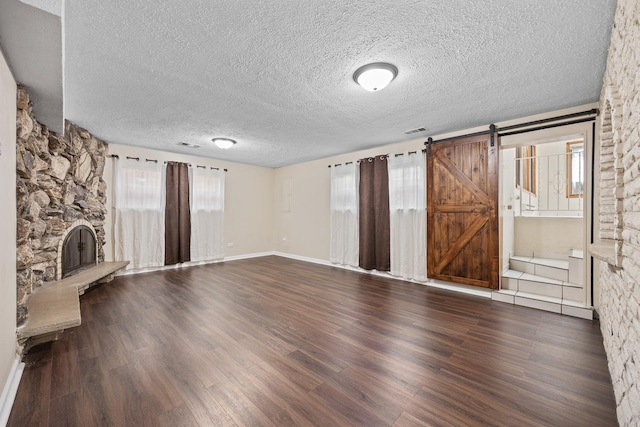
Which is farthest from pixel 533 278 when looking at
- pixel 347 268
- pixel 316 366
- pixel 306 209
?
pixel 306 209

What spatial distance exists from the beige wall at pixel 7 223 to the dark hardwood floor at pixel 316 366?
317 mm

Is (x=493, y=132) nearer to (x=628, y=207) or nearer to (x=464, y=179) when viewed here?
(x=464, y=179)

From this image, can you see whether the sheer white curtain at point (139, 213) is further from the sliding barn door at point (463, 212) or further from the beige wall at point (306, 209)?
the sliding barn door at point (463, 212)

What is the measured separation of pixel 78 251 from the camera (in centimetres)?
392

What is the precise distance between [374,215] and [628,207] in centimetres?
378

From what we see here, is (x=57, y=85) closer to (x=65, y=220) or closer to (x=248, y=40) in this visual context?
(x=248, y=40)

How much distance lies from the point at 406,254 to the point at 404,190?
1.13 meters

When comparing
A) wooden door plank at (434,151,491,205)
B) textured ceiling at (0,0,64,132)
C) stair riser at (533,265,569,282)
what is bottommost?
stair riser at (533,265,569,282)

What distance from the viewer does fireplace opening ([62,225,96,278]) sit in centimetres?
362

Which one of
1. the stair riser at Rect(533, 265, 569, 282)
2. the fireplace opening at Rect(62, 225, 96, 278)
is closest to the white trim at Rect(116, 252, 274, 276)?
the fireplace opening at Rect(62, 225, 96, 278)

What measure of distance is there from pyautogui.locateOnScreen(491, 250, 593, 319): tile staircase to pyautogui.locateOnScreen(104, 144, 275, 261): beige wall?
5408 millimetres

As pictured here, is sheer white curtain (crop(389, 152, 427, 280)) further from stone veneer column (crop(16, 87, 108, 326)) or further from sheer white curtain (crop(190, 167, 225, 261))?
stone veneer column (crop(16, 87, 108, 326))

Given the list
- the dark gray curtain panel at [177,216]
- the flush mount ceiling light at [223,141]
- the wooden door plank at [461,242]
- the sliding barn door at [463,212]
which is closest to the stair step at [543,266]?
the sliding barn door at [463,212]

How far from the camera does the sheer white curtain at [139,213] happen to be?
486cm
